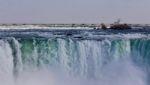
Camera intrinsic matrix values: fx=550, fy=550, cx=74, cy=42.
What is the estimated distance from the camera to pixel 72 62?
1005 inches

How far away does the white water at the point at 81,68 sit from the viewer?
24.8 m

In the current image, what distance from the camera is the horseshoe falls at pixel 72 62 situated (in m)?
24.8

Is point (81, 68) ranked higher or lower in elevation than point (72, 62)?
lower

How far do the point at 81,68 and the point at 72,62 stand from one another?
1.65 feet

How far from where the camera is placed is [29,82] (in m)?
25.0

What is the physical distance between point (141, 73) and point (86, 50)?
115 inches

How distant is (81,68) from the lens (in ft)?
83.6

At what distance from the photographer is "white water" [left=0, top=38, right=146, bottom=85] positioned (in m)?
24.8

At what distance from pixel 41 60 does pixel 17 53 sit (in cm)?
→ 115

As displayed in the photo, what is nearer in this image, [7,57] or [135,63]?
[7,57]

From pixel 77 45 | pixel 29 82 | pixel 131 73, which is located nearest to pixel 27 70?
pixel 29 82

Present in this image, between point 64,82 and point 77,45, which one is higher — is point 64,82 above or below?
below

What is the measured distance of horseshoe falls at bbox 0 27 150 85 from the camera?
2480 cm

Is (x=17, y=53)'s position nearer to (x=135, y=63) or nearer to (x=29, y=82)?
(x=29, y=82)
